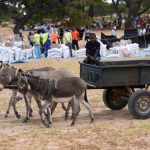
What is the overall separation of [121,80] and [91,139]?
2291mm

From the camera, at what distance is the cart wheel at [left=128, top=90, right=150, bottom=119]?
36.6 ft

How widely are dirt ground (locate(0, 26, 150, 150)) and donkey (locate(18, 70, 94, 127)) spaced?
520mm

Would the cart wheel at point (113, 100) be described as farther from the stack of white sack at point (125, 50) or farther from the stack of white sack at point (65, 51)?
the stack of white sack at point (65, 51)

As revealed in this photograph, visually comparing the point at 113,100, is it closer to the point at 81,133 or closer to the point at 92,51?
the point at 92,51

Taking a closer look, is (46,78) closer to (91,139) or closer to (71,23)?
(91,139)

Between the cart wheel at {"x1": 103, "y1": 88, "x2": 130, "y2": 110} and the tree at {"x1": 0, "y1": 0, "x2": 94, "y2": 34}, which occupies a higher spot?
the tree at {"x1": 0, "y1": 0, "x2": 94, "y2": 34}

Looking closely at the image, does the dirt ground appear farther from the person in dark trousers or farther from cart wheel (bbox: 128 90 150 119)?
the person in dark trousers

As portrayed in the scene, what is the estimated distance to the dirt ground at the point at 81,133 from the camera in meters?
9.03

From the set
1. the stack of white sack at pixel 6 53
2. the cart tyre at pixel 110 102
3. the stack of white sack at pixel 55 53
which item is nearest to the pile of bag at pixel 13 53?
the stack of white sack at pixel 6 53

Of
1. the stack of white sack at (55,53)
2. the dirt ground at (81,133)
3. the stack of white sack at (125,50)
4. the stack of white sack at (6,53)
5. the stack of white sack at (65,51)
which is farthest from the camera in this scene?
the stack of white sack at (65,51)

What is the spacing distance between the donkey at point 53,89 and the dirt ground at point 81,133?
52 centimetres

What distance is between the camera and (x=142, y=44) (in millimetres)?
34531

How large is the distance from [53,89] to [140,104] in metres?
2.02

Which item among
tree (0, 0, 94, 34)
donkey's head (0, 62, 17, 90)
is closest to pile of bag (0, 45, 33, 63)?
tree (0, 0, 94, 34)
